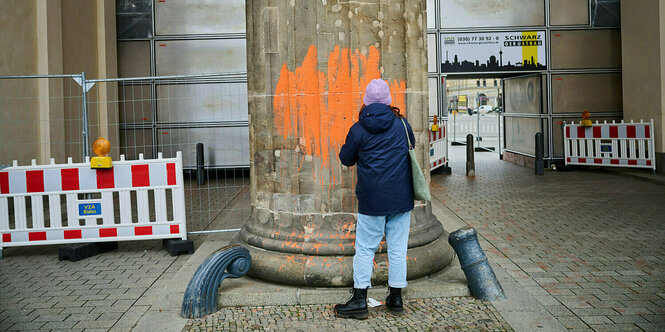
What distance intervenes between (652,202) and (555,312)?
6325mm

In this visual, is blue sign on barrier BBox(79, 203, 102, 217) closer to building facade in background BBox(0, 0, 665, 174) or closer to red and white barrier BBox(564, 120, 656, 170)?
building facade in background BBox(0, 0, 665, 174)

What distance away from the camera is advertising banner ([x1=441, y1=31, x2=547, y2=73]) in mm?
16469

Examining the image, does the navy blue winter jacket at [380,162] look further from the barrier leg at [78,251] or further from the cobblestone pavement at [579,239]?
the barrier leg at [78,251]

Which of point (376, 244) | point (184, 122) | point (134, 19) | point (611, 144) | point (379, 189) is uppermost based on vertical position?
point (134, 19)

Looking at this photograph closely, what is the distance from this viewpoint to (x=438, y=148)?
15.3 meters

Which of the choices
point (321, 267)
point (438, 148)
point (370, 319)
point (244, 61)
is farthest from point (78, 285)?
point (244, 61)

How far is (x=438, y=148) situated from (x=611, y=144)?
3784 millimetres

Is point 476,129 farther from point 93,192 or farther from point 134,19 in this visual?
point 93,192

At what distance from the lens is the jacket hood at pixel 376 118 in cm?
484

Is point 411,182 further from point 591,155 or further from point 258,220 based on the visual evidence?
point 591,155

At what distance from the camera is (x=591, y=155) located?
15094 millimetres

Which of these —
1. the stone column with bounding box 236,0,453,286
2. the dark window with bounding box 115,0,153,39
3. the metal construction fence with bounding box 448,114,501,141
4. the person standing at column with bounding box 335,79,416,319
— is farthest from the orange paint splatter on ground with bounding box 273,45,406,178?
the metal construction fence with bounding box 448,114,501,141

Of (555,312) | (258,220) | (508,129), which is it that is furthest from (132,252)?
(508,129)

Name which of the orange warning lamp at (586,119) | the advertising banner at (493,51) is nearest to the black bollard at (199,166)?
the advertising banner at (493,51)
